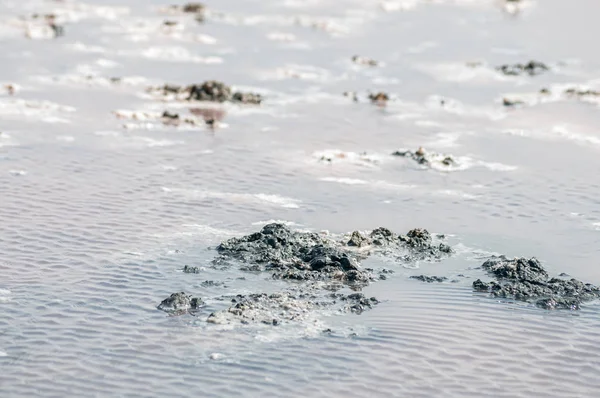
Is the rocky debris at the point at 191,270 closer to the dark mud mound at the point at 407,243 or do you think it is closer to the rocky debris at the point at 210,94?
the dark mud mound at the point at 407,243

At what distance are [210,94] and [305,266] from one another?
10.2 meters

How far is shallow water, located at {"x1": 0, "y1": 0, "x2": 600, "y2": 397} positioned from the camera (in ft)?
42.3

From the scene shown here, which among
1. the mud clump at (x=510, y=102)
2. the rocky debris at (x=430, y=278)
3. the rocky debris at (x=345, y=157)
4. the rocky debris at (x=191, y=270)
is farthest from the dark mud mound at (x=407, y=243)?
the mud clump at (x=510, y=102)

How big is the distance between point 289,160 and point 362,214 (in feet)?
10.7

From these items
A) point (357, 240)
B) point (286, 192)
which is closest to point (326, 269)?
point (357, 240)

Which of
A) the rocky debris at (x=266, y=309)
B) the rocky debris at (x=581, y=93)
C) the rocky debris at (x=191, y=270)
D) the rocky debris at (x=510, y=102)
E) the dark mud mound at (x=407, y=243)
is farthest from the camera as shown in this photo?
the rocky debris at (x=581, y=93)

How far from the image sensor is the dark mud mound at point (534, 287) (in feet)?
48.7

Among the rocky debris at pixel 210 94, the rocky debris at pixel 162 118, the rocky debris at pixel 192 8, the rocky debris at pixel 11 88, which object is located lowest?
the rocky debris at pixel 162 118

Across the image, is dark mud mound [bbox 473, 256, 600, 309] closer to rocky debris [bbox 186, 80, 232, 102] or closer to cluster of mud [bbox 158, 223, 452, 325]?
cluster of mud [bbox 158, 223, 452, 325]

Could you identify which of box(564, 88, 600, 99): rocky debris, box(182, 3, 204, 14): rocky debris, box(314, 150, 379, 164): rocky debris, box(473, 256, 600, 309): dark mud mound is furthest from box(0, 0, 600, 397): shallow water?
box(564, 88, 600, 99): rocky debris

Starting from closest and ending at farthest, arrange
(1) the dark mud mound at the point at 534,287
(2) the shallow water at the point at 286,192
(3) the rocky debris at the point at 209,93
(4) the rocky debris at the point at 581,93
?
(2) the shallow water at the point at 286,192, (1) the dark mud mound at the point at 534,287, (3) the rocky debris at the point at 209,93, (4) the rocky debris at the point at 581,93

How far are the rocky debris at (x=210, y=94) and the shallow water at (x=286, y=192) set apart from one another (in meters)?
0.48

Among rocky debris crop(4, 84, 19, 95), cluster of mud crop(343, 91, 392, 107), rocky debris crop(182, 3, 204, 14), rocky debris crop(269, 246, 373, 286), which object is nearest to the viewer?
rocky debris crop(269, 246, 373, 286)

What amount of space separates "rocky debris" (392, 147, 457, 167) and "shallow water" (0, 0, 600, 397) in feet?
0.88
